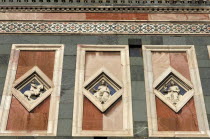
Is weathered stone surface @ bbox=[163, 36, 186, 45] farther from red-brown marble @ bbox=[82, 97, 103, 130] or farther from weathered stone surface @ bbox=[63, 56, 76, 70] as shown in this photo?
red-brown marble @ bbox=[82, 97, 103, 130]

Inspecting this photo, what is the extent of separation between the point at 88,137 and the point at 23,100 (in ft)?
4.85

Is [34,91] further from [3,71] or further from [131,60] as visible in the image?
[131,60]

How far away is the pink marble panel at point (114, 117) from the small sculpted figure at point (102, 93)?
21cm

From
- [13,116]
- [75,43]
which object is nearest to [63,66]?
[75,43]

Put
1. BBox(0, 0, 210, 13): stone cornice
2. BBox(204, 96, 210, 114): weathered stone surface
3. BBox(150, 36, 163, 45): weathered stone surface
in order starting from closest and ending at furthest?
1. BBox(204, 96, 210, 114): weathered stone surface
2. BBox(150, 36, 163, 45): weathered stone surface
3. BBox(0, 0, 210, 13): stone cornice

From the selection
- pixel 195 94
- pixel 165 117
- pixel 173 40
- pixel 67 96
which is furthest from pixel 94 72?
pixel 195 94

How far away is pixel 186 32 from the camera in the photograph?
8.30 m

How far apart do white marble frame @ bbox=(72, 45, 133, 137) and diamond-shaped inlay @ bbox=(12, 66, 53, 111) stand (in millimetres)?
584

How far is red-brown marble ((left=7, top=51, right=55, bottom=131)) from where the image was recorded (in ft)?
22.8

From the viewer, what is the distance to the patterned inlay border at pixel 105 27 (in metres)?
8.28

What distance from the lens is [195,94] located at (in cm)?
736

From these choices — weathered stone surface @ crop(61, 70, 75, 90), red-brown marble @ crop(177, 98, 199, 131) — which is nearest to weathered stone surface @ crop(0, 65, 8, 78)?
weathered stone surface @ crop(61, 70, 75, 90)

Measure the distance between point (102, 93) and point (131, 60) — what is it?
97cm

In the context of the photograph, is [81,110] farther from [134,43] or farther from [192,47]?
[192,47]
